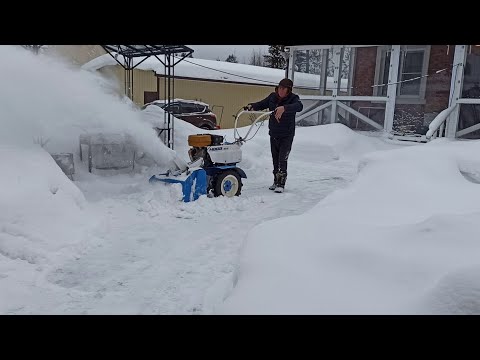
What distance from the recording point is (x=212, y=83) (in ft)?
76.5

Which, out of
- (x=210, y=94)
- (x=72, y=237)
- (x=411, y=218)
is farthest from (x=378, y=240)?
(x=210, y=94)

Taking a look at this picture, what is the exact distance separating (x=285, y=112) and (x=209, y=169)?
167 cm

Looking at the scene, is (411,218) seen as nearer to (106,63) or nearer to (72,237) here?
(72,237)

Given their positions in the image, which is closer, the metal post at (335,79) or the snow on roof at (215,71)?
the metal post at (335,79)

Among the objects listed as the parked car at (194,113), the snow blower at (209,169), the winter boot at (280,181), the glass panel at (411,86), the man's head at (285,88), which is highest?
the glass panel at (411,86)

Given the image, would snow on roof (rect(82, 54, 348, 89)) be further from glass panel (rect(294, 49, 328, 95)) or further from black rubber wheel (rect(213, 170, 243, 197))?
black rubber wheel (rect(213, 170, 243, 197))

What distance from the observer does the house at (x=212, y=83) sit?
20172 millimetres

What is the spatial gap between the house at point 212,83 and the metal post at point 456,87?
409 inches

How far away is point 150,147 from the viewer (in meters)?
6.88

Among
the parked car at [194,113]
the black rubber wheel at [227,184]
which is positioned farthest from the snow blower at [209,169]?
the parked car at [194,113]

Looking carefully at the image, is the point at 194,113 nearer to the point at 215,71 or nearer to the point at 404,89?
the point at 404,89

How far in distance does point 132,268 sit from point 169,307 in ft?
2.74

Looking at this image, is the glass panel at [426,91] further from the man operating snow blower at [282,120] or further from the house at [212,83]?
the house at [212,83]

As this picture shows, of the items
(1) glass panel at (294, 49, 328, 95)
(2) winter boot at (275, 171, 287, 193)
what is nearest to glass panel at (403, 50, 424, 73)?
(1) glass panel at (294, 49, 328, 95)
